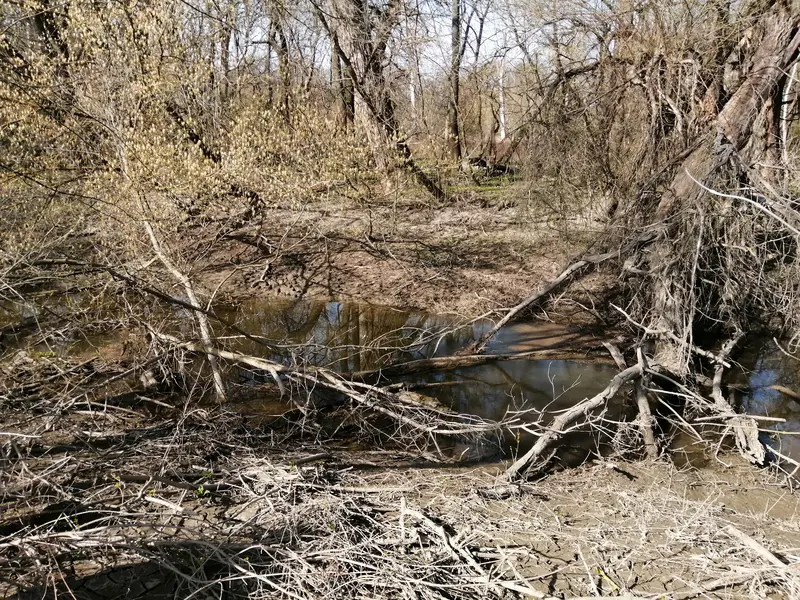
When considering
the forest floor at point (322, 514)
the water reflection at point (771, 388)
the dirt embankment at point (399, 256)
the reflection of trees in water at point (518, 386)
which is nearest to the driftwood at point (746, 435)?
the forest floor at point (322, 514)

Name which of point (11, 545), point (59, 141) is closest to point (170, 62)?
point (59, 141)

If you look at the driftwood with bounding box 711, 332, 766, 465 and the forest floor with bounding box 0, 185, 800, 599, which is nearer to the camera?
the forest floor with bounding box 0, 185, 800, 599

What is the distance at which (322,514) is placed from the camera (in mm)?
4484

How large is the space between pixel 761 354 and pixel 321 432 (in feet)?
22.2

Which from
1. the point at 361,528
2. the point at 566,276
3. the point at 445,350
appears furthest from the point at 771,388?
the point at 361,528

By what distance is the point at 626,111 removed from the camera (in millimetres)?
9289

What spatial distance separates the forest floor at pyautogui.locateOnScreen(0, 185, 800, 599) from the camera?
12.8ft

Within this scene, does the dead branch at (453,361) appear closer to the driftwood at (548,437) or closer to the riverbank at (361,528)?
the riverbank at (361,528)

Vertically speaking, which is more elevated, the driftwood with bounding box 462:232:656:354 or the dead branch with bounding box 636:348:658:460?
the driftwood with bounding box 462:232:656:354

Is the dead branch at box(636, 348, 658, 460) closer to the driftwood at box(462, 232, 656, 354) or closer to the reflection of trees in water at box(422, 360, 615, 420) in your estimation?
the reflection of trees in water at box(422, 360, 615, 420)

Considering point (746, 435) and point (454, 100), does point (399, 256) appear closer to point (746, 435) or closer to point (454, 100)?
point (454, 100)

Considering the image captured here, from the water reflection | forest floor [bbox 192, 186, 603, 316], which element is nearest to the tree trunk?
forest floor [bbox 192, 186, 603, 316]

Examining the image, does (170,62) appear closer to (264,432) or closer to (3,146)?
(3,146)

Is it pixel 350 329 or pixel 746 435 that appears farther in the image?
pixel 350 329
